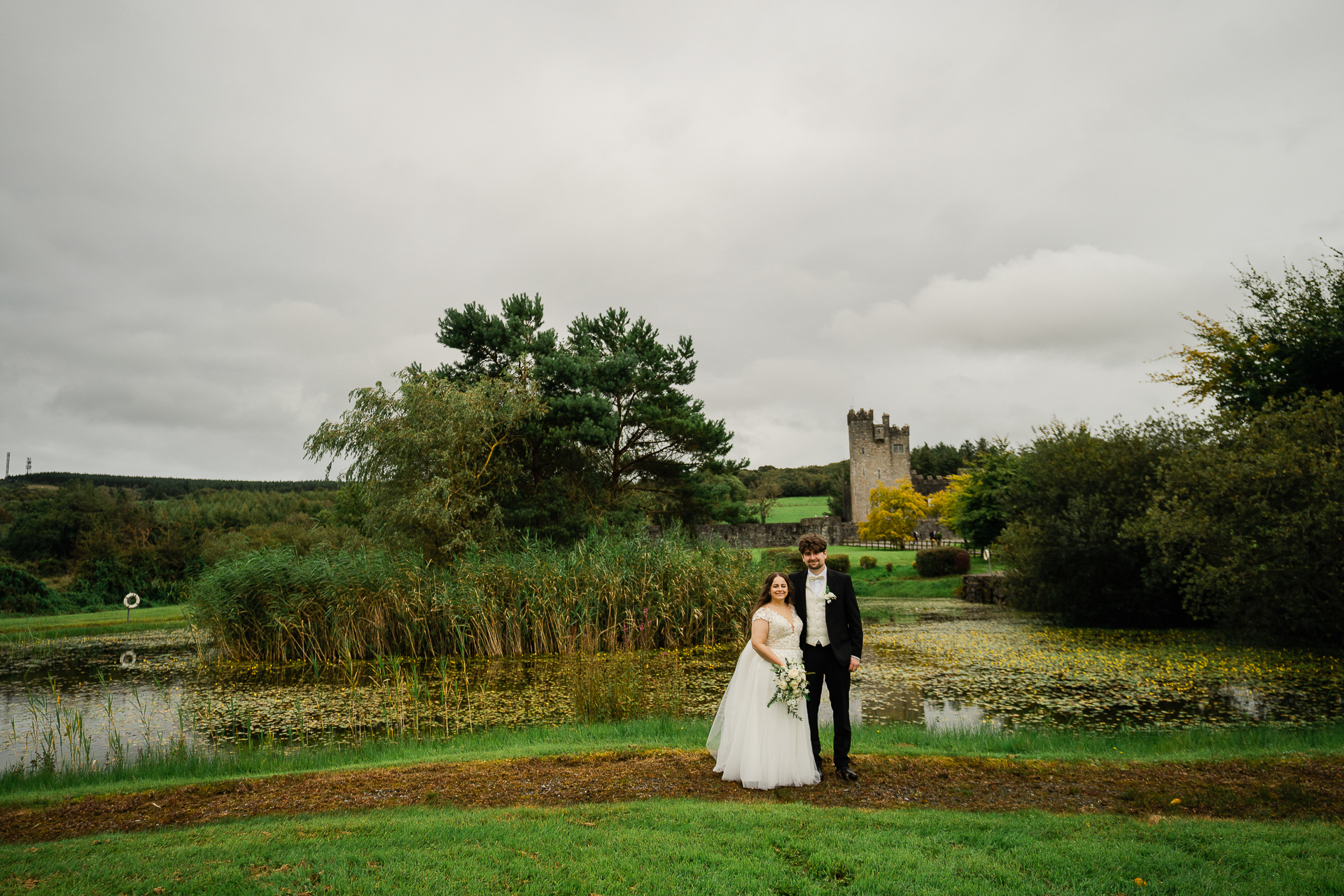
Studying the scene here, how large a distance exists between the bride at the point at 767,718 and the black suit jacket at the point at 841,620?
86 millimetres

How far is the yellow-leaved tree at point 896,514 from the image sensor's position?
40125 millimetres

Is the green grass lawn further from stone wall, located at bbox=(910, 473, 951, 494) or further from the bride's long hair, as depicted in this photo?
stone wall, located at bbox=(910, 473, 951, 494)

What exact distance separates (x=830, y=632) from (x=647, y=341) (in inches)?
848

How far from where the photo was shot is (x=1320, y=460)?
10.2 metres

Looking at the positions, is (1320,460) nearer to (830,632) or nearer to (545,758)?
(830,632)

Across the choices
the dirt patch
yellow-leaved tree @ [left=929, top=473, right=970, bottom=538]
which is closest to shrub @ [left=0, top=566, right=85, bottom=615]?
the dirt patch

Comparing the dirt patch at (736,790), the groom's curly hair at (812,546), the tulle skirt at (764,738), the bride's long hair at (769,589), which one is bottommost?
the dirt patch at (736,790)

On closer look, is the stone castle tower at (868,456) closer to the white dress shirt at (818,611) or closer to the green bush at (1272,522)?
the green bush at (1272,522)

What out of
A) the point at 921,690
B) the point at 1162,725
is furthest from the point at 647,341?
the point at 1162,725

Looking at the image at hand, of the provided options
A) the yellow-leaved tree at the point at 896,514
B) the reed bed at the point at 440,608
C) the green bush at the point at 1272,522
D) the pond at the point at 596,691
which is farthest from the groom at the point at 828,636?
the yellow-leaved tree at the point at 896,514

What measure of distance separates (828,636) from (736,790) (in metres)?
1.30

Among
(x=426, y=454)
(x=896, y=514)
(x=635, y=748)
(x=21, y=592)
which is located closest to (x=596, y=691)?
(x=635, y=748)

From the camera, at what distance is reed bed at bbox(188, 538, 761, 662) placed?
14039 mm

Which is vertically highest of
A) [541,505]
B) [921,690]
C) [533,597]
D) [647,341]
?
[647,341]
